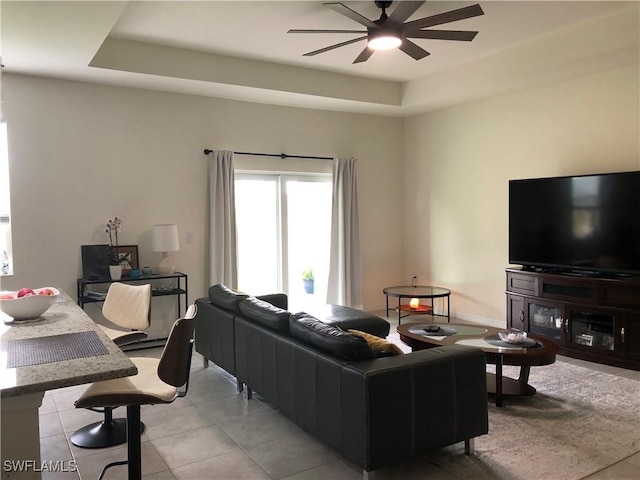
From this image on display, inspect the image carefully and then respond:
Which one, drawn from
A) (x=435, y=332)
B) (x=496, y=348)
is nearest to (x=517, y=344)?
(x=496, y=348)

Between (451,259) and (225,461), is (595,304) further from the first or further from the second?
(225,461)

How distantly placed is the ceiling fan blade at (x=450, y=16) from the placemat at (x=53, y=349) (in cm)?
296

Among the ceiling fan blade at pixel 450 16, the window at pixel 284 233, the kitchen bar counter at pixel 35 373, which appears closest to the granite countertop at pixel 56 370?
the kitchen bar counter at pixel 35 373

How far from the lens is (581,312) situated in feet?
15.9

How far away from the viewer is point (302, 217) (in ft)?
22.3

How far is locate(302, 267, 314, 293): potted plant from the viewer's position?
22.5 ft

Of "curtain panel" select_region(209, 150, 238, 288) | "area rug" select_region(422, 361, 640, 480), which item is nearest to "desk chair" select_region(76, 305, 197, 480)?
"area rug" select_region(422, 361, 640, 480)

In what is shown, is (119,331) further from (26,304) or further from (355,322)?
(355,322)

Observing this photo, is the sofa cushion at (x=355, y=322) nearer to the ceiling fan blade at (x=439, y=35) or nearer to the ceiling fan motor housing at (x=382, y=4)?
the ceiling fan blade at (x=439, y=35)

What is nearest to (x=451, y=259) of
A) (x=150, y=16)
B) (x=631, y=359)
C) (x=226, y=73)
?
(x=631, y=359)

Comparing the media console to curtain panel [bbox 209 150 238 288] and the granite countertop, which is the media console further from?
the granite countertop

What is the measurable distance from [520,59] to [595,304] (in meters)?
2.52

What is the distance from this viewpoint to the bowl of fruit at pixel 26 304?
8.27 feet

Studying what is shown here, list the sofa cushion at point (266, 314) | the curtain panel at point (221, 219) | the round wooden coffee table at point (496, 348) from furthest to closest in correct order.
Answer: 1. the curtain panel at point (221, 219)
2. the round wooden coffee table at point (496, 348)
3. the sofa cushion at point (266, 314)
